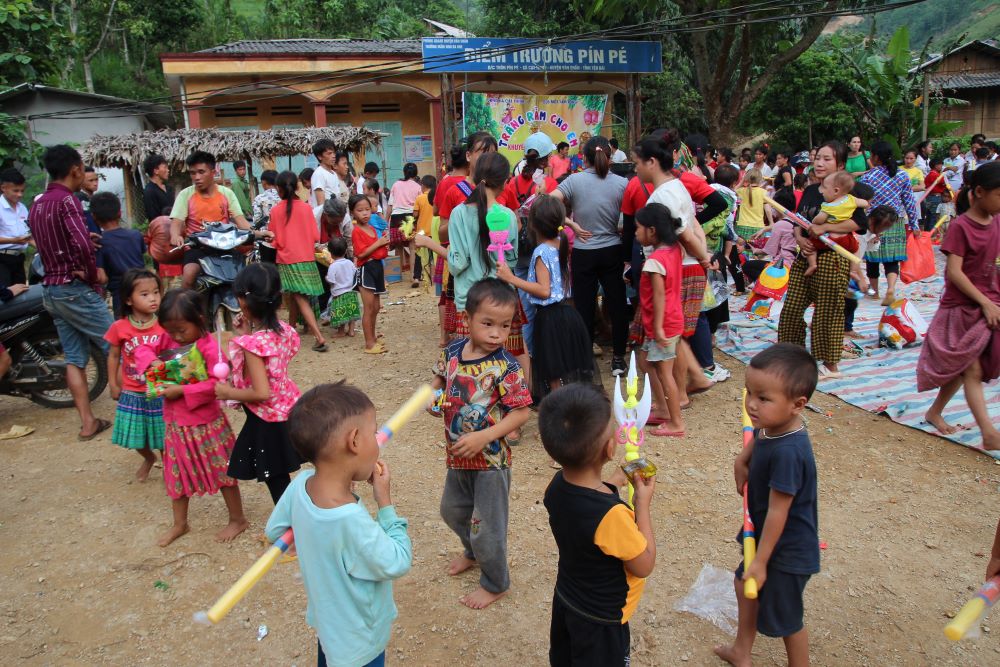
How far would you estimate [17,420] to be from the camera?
559 centimetres

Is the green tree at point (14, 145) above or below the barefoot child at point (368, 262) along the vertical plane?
above

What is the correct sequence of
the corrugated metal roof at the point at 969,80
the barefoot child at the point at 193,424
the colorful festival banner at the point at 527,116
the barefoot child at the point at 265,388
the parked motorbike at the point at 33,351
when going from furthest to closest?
1. the corrugated metal roof at the point at 969,80
2. the colorful festival banner at the point at 527,116
3. the parked motorbike at the point at 33,351
4. the barefoot child at the point at 193,424
5. the barefoot child at the point at 265,388

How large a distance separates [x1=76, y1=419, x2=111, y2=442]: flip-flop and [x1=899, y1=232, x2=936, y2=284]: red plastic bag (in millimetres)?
7799

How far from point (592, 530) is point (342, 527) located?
0.67 m

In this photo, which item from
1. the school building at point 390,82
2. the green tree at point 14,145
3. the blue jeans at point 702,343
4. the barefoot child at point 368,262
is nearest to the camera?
the blue jeans at point 702,343

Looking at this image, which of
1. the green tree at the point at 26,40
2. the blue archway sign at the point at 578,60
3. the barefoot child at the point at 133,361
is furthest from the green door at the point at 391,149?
the barefoot child at the point at 133,361

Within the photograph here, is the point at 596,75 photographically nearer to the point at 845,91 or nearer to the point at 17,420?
the point at 845,91

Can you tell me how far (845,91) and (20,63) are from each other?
761 inches

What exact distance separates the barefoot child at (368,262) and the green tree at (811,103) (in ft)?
53.0

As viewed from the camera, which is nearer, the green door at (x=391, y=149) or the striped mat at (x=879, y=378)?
the striped mat at (x=879, y=378)

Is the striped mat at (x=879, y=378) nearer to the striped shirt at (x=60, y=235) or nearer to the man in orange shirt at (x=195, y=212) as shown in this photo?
the man in orange shirt at (x=195, y=212)

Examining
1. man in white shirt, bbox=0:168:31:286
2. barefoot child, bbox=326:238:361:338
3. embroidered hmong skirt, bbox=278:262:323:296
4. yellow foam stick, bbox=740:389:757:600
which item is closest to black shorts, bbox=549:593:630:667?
yellow foam stick, bbox=740:389:757:600

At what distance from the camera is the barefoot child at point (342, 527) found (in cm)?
184

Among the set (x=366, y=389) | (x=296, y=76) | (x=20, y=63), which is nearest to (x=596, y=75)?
(x=296, y=76)
